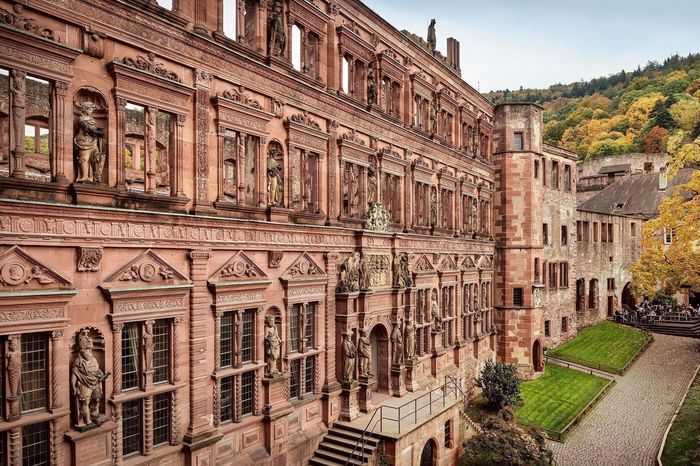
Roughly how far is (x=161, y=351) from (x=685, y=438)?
24.9 m

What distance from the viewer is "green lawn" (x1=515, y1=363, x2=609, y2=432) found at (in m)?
29.9

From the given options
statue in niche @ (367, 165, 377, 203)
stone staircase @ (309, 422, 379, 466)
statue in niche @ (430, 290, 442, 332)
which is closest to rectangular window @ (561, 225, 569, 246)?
statue in niche @ (430, 290, 442, 332)

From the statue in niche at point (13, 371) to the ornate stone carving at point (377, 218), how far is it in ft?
47.5

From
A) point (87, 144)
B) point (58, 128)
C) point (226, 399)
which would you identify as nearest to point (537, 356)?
point (226, 399)

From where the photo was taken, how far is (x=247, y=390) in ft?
57.1

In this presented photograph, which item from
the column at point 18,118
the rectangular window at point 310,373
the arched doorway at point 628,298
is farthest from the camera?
the arched doorway at point 628,298

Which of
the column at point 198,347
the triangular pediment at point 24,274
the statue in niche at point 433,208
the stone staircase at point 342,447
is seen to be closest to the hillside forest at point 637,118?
the statue in niche at point 433,208

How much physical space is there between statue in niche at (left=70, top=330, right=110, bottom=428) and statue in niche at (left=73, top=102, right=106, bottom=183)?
3793 millimetres

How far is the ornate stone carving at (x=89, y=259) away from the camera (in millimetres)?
12539

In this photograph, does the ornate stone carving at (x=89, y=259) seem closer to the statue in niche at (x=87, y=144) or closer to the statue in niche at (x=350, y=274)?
the statue in niche at (x=87, y=144)

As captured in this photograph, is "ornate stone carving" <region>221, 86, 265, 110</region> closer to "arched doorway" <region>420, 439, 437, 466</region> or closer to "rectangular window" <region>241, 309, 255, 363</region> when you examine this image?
"rectangular window" <region>241, 309, 255, 363</region>

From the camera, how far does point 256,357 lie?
17.5 meters

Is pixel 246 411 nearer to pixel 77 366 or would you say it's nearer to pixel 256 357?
pixel 256 357

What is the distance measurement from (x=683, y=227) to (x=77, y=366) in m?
22.2
